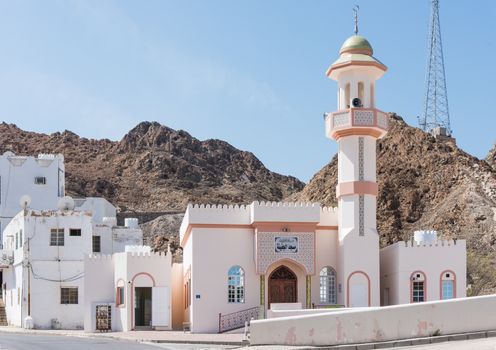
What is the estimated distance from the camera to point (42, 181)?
60.8m

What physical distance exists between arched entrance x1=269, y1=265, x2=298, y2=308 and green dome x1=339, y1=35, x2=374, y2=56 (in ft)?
29.4

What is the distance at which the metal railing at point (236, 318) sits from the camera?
33812 millimetres

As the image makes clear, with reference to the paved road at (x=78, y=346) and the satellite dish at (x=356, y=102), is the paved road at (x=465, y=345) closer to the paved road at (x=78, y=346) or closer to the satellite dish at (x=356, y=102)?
the paved road at (x=78, y=346)

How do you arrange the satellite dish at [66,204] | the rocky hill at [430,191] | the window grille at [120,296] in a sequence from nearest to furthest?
the window grille at [120,296] → the satellite dish at [66,204] → the rocky hill at [430,191]

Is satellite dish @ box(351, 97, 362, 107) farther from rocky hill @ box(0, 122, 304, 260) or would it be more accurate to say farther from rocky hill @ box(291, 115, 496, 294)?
rocky hill @ box(0, 122, 304, 260)

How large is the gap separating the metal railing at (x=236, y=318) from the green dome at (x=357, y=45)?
35.3 ft

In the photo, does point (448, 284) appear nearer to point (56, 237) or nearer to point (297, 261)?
point (297, 261)

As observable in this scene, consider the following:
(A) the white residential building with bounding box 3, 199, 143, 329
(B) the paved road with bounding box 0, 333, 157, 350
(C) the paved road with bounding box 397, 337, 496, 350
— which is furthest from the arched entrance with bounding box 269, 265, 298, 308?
(C) the paved road with bounding box 397, 337, 496, 350

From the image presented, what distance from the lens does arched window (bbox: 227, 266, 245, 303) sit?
34.2 meters

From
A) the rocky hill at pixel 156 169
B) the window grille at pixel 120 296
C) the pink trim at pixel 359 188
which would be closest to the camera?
the pink trim at pixel 359 188

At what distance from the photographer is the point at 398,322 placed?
2094 cm

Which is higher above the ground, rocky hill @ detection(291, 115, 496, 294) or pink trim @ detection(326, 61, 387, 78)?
pink trim @ detection(326, 61, 387, 78)

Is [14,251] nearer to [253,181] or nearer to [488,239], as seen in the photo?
[488,239]

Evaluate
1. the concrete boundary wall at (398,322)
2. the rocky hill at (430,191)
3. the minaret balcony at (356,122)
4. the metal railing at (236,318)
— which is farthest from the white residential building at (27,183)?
the concrete boundary wall at (398,322)
